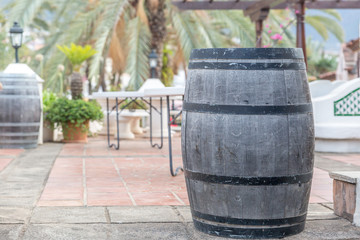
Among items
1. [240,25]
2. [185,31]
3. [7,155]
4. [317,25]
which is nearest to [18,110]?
[7,155]

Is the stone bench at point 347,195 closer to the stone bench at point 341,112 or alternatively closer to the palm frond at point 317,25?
the stone bench at point 341,112

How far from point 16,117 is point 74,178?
3.48 meters

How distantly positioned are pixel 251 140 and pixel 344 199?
0.97m

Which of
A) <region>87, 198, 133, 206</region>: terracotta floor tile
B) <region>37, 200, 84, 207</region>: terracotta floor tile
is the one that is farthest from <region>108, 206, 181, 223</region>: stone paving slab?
<region>37, 200, 84, 207</region>: terracotta floor tile

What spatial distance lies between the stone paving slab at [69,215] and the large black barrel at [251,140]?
734 millimetres

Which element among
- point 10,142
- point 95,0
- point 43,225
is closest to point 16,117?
point 10,142

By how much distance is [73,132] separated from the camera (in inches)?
386

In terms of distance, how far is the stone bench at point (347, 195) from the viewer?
3525 millimetres

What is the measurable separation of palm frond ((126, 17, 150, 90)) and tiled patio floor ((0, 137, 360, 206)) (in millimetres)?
4984

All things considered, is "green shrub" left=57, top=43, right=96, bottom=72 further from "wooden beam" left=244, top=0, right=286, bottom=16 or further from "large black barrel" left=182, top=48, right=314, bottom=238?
"large black barrel" left=182, top=48, right=314, bottom=238

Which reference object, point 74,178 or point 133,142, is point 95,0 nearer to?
point 133,142

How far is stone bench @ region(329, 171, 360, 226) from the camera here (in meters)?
3.53

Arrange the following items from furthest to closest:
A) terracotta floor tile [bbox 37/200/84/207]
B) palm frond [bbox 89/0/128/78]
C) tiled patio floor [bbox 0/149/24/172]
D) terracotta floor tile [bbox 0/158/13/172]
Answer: palm frond [bbox 89/0/128/78] < tiled patio floor [bbox 0/149/24/172] < terracotta floor tile [bbox 0/158/13/172] < terracotta floor tile [bbox 37/200/84/207]

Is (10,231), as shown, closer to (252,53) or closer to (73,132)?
(252,53)
